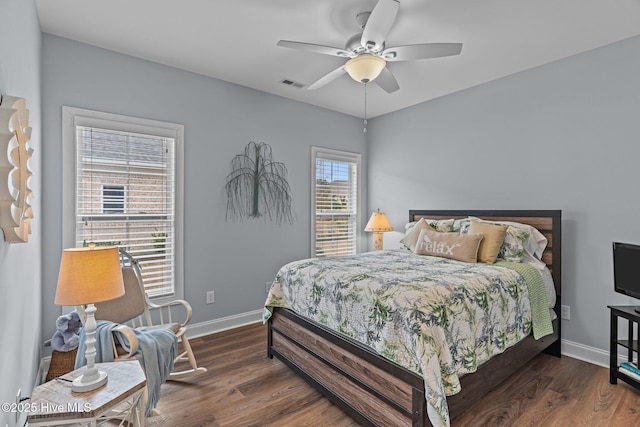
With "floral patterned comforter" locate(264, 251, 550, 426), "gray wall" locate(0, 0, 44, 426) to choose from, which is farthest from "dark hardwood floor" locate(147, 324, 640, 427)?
"gray wall" locate(0, 0, 44, 426)

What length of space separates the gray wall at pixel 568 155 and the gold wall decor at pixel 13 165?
3.85 metres

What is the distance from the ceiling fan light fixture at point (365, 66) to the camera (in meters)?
2.30

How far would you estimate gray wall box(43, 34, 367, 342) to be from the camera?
2.62 m

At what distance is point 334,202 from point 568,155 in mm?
2741

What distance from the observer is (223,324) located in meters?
3.55

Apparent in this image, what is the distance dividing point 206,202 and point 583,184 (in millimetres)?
3661

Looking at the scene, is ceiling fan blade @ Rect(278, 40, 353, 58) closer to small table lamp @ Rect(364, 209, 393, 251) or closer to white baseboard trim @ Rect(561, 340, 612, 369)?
small table lamp @ Rect(364, 209, 393, 251)

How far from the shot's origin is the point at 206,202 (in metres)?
3.44

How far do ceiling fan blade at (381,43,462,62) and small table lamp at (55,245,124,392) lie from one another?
7.26ft

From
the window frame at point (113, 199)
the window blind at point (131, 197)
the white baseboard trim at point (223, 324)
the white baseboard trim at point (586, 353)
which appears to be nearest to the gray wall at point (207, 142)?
the white baseboard trim at point (223, 324)

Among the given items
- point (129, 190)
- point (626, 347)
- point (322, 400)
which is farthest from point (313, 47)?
point (626, 347)

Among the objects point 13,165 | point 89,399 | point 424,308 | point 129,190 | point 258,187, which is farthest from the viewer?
point 258,187

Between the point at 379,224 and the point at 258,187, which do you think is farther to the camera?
the point at 379,224

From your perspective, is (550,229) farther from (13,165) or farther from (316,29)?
(13,165)
